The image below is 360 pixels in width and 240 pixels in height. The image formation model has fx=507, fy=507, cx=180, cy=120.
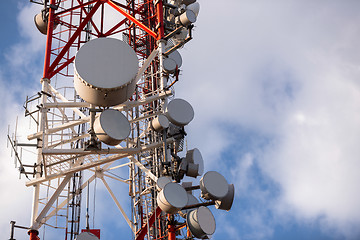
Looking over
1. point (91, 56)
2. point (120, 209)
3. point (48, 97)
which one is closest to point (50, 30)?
point (48, 97)

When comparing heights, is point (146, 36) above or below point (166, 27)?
above

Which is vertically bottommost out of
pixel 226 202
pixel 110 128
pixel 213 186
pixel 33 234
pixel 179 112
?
pixel 33 234

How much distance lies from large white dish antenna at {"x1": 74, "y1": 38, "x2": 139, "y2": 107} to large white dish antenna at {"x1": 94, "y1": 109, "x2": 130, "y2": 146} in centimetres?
49

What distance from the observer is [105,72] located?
65.7 feet

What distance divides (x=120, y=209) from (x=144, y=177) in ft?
11.0

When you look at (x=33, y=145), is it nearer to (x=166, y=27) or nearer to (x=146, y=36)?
(x=166, y=27)

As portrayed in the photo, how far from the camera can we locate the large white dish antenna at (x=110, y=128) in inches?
790

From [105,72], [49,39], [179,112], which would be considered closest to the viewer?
[105,72]

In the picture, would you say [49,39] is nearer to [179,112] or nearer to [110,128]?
[179,112]

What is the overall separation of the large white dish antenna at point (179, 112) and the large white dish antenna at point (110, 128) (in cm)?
429

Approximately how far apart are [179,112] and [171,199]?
4.95 metres

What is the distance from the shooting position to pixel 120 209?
A: 27250 millimetres

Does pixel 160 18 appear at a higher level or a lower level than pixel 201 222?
higher

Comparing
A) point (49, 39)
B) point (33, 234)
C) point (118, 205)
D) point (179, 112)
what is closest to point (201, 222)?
point (179, 112)
